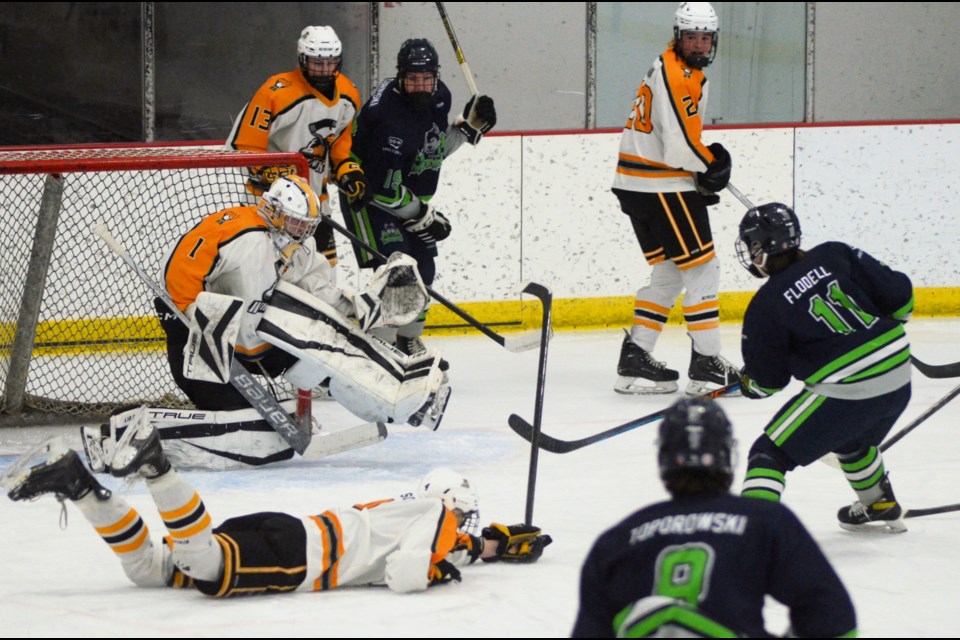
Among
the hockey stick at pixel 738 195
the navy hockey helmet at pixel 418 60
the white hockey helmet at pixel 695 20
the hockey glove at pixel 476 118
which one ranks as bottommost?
the hockey stick at pixel 738 195

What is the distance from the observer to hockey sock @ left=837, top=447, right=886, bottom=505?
11.6 feet

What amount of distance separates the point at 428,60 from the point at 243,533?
8.80ft

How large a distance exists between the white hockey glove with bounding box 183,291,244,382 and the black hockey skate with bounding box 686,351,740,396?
1963 millimetres

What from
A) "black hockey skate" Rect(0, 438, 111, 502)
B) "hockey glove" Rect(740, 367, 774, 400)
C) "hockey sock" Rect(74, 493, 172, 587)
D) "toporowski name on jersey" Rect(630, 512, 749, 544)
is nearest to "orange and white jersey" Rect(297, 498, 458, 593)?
"hockey sock" Rect(74, 493, 172, 587)

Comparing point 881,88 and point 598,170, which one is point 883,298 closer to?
point 598,170

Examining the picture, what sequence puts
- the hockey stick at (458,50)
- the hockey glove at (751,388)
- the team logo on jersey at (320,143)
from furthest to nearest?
the hockey stick at (458,50), the team logo on jersey at (320,143), the hockey glove at (751,388)

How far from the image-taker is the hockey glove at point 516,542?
3342 mm

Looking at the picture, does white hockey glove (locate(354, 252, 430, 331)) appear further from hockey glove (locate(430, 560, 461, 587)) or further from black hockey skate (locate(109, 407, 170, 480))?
black hockey skate (locate(109, 407, 170, 480))

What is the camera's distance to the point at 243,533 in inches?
118

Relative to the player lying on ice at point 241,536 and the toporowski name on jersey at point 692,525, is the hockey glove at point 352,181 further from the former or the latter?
the toporowski name on jersey at point 692,525

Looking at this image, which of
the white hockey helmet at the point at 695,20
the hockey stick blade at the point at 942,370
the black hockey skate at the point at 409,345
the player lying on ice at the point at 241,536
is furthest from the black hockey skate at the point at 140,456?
the white hockey helmet at the point at 695,20

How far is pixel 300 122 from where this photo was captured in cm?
527

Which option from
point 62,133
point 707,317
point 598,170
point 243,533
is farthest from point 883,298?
point 62,133

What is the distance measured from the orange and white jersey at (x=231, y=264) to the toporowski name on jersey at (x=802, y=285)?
156 centimetres
